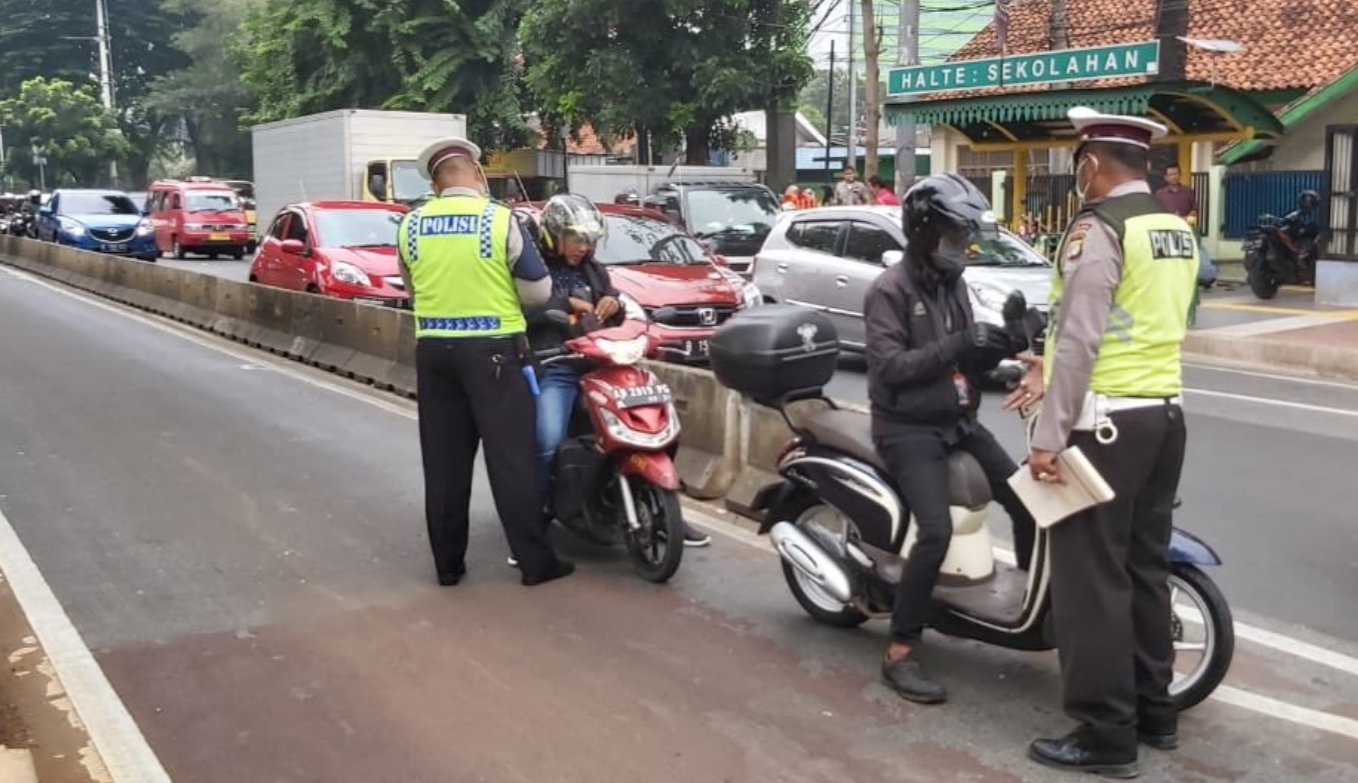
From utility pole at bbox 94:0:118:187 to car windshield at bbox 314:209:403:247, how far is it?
54.9m

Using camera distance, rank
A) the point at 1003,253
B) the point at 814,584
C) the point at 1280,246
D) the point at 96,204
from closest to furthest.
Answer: the point at 814,584 → the point at 1003,253 → the point at 1280,246 → the point at 96,204

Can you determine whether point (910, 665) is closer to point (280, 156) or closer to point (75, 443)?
point (75, 443)

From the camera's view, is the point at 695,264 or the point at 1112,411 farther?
the point at 695,264

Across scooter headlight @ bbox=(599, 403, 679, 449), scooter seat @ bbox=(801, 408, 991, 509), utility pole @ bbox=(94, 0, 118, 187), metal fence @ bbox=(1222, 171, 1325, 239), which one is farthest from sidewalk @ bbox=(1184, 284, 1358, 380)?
utility pole @ bbox=(94, 0, 118, 187)

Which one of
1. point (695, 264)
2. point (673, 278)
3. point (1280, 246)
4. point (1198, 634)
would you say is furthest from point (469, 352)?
point (1280, 246)

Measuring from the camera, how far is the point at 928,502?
4715 millimetres

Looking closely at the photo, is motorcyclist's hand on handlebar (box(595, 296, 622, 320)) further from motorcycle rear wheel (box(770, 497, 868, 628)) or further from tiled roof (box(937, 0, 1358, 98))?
tiled roof (box(937, 0, 1358, 98))

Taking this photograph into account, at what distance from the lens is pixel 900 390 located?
189 inches

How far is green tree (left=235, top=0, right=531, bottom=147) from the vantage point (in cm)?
3481

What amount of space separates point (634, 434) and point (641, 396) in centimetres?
21

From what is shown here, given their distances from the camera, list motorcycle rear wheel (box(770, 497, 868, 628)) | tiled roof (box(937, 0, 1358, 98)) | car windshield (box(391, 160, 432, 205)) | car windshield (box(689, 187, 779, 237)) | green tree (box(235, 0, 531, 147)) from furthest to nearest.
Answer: green tree (box(235, 0, 531, 147)) < car windshield (box(391, 160, 432, 205)) < tiled roof (box(937, 0, 1358, 98)) < car windshield (box(689, 187, 779, 237)) < motorcycle rear wheel (box(770, 497, 868, 628))

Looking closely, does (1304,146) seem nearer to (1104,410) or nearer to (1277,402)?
(1277,402)

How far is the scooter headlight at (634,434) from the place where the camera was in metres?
6.07

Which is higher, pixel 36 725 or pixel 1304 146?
pixel 1304 146
